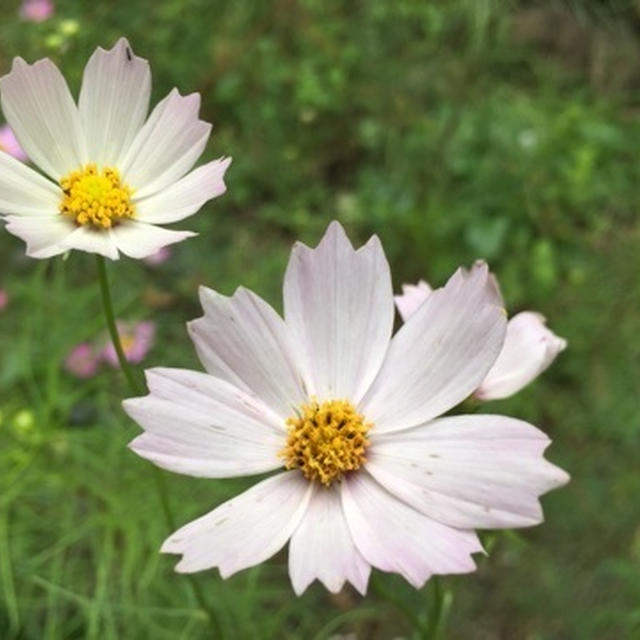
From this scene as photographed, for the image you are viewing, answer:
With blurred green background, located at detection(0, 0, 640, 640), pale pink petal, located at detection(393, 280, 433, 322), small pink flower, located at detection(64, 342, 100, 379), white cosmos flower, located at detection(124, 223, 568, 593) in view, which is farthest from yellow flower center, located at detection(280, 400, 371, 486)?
small pink flower, located at detection(64, 342, 100, 379)

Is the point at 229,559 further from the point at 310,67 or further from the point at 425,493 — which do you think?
the point at 310,67

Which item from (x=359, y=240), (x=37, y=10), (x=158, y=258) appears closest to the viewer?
(x=37, y=10)

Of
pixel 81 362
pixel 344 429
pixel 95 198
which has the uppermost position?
pixel 81 362

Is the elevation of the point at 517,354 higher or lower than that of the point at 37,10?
lower

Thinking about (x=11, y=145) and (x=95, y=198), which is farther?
(x=11, y=145)

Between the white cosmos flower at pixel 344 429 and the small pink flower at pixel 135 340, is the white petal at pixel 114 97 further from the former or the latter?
the small pink flower at pixel 135 340

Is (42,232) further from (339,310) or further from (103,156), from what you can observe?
(339,310)

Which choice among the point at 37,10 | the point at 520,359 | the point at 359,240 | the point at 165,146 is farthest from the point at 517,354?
the point at 359,240
